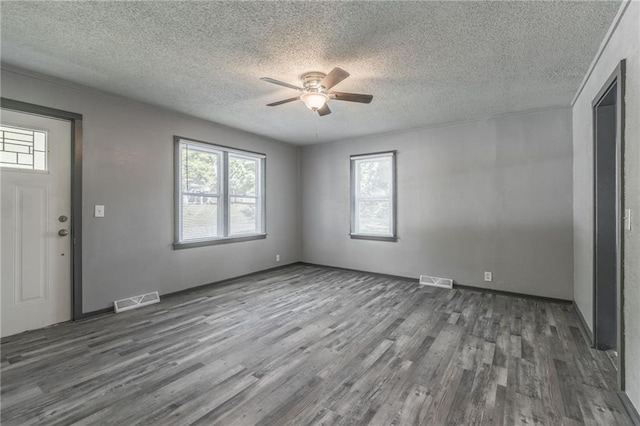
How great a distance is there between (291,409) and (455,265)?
3596 millimetres

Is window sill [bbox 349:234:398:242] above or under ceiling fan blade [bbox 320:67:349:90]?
under

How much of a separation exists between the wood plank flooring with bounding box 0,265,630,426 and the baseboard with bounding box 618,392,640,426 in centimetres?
4

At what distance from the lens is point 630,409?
1.72 m

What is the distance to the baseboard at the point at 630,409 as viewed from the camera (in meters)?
1.65

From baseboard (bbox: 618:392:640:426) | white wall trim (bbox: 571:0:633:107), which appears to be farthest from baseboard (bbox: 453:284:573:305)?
white wall trim (bbox: 571:0:633:107)

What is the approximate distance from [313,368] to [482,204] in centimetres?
350

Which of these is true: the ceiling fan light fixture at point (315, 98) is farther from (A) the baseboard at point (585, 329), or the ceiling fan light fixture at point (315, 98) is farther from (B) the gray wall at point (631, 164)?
(A) the baseboard at point (585, 329)

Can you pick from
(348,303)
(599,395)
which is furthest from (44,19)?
(599,395)

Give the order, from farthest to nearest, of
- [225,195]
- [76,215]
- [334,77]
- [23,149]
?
[225,195], [76,215], [23,149], [334,77]

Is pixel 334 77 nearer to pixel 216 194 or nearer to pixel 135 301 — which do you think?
pixel 216 194

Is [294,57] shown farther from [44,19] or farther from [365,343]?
[365,343]

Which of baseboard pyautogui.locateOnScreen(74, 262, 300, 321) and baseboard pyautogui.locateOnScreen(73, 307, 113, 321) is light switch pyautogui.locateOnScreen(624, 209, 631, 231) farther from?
baseboard pyautogui.locateOnScreen(73, 307, 113, 321)

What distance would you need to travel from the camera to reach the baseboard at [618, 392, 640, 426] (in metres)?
1.65

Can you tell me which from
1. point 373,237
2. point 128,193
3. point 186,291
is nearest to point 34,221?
point 128,193
